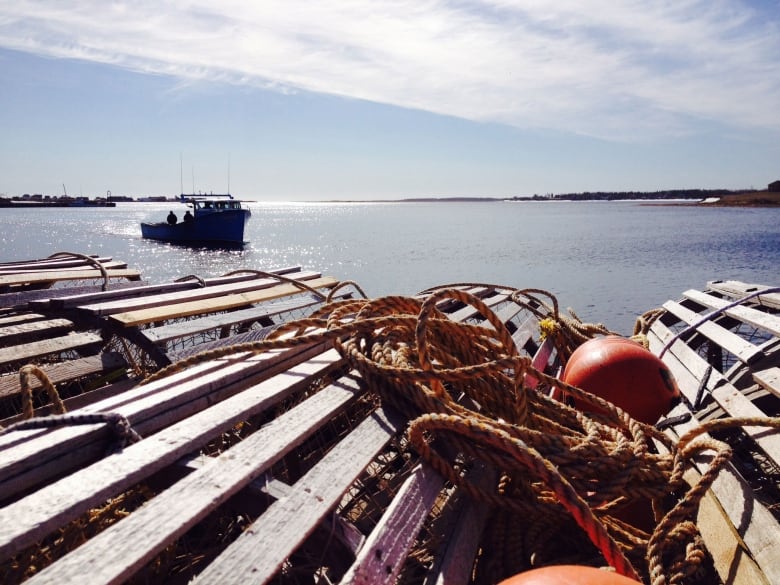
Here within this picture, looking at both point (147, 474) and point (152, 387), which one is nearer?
point (147, 474)

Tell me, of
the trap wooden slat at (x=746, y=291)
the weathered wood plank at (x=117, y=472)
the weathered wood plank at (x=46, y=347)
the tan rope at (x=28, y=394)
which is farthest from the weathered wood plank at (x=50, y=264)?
the trap wooden slat at (x=746, y=291)

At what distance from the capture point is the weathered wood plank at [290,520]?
47.9 inches

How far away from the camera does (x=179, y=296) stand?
4.09 metres

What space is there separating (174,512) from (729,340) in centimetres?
426

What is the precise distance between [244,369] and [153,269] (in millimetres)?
32113

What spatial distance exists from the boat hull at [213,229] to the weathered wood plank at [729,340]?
3778 cm

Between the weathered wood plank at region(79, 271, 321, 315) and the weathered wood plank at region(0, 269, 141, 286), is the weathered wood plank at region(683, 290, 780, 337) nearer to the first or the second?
the weathered wood plank at region(79, 271, 321, 315)

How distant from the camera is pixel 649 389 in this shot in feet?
10.0

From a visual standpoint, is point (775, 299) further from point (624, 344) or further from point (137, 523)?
point (137, 523)

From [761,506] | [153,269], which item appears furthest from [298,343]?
[153,269]

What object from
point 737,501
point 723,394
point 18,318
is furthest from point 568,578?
point 18,318

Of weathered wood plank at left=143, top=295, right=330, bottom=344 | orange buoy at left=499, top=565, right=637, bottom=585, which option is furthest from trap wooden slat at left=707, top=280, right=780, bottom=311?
orange buoy at left=499, top=565, right=637, bottom=585

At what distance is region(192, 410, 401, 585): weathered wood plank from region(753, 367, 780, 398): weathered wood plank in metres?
2.32

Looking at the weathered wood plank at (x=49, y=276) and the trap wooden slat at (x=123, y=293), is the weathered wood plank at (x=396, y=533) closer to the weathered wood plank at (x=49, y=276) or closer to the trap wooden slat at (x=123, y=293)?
the trap wooden slat at (x=123, y=293)
